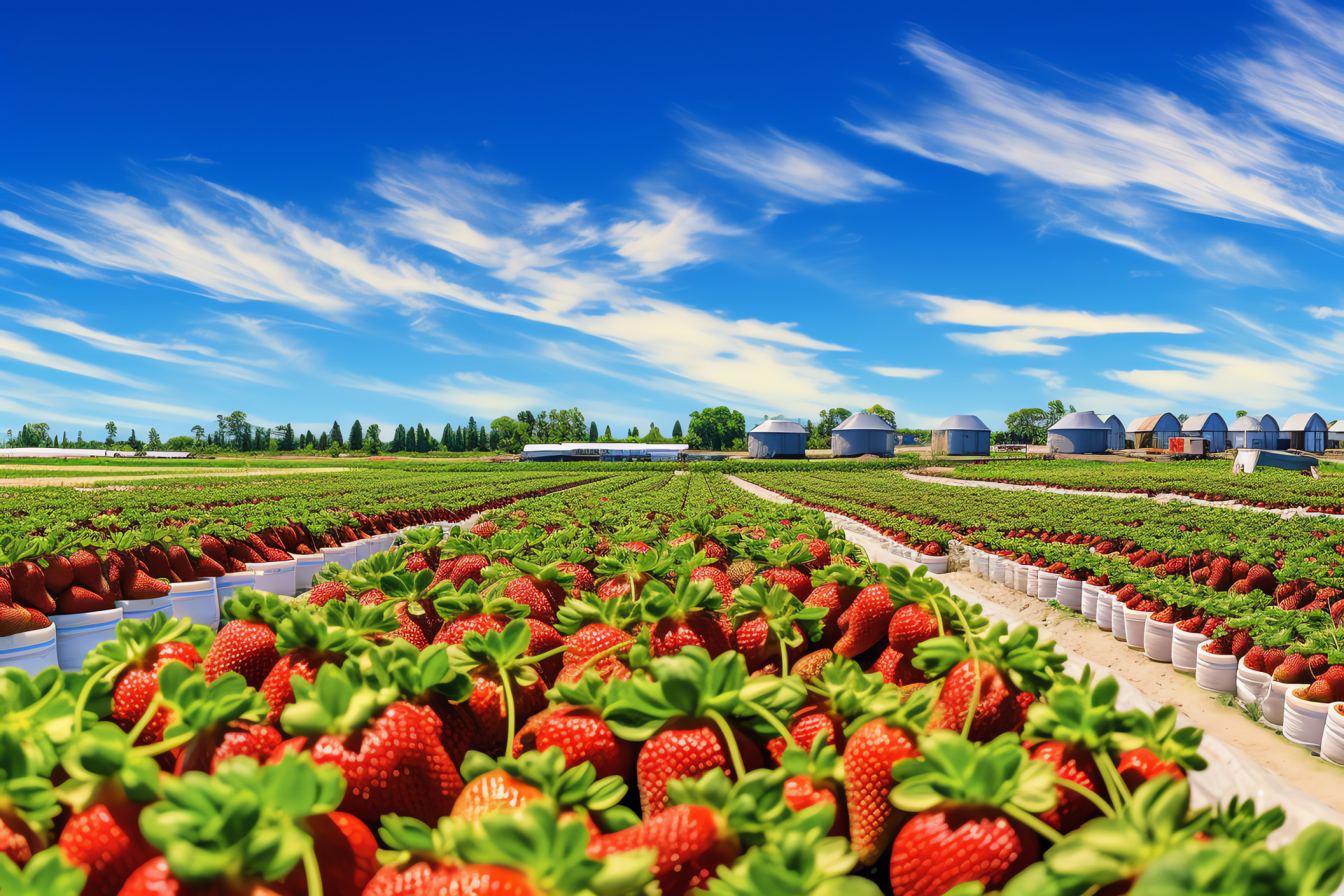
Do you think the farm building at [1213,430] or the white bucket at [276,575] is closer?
the white bucket at [276,575]

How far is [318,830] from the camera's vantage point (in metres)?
0.81

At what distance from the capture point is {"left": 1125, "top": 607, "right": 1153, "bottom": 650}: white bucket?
8234mm

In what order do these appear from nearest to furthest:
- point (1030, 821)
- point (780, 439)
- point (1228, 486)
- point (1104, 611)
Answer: point (1030, 821)
point (1104, 611)
point (1228, 486)
point (780, 439)

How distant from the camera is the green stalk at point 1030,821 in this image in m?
0.75

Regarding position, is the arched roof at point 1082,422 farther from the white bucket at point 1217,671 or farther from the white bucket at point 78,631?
the white bucket at point 78,631

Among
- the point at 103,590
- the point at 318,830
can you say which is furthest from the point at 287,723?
the point at 103,590

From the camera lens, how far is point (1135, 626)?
8.33m

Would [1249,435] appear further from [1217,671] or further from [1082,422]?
[1217,671]

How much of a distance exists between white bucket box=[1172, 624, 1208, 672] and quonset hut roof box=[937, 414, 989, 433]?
81045 mm

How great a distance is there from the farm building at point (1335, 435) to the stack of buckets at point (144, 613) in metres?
118

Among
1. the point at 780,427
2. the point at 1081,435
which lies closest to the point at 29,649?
the point at 780,427

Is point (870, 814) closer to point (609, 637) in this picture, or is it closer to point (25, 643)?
point (609, 637)

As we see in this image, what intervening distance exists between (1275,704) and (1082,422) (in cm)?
8842

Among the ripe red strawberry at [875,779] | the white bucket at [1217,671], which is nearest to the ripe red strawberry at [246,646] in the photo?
the ripe red strawberry at [875,779]
